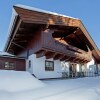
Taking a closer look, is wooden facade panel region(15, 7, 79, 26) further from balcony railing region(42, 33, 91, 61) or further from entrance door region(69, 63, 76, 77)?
entrance door region(69, 63, 76, 77)

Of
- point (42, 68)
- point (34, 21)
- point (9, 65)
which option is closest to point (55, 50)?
point (42, 68)

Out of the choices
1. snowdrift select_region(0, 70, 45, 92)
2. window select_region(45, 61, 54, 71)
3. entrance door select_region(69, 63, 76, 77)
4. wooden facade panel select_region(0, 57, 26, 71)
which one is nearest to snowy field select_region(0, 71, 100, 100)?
snowdrift select_region(0, 70, 45, 92)

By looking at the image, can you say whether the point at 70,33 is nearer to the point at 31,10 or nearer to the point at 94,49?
the point at 94,49

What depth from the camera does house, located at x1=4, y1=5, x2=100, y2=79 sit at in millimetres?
14336

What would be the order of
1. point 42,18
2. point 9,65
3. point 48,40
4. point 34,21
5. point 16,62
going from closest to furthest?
point 34,21
point 42,18
point 48,40
point 9,65
point 16,62

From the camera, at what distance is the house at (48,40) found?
47.0ft

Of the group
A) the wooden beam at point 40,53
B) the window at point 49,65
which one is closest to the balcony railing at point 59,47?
the wooden beam at point 40,53

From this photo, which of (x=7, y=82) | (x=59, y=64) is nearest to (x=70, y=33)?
(x=59, y=64)

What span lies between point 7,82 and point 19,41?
9.38 metres

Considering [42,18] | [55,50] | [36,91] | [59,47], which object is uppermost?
[42,18]

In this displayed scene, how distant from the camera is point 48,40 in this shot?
51.2ft

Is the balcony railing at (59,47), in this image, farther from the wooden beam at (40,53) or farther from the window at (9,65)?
the window at (9,65)

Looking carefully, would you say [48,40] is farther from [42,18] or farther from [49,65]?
[49,65]

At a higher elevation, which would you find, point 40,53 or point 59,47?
point 59,47
